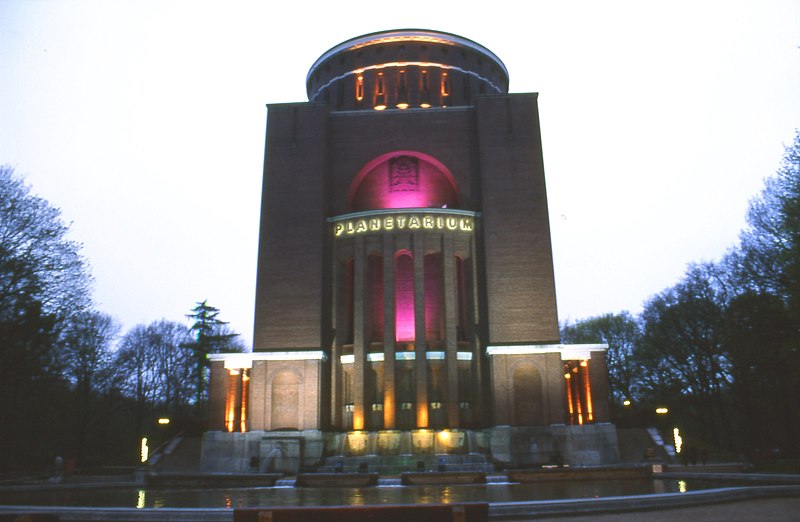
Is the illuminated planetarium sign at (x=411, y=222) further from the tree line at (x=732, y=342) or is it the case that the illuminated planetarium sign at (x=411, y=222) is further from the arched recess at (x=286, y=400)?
the tree line at (x=732, y=342)

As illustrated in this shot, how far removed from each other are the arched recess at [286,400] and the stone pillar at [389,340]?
4520 millimetres

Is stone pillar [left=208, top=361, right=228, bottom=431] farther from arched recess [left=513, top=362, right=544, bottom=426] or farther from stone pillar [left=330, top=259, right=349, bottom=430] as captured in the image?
arched recess [left=513, top=362, right=544, bottom=426]

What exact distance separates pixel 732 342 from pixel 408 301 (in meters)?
18.6

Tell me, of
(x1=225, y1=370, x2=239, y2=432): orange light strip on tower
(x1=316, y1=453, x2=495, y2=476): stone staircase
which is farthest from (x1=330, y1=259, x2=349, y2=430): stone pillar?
(x1=225, y1=370, x2=239, y2=432): orange light strip on tower

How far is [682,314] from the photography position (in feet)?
151

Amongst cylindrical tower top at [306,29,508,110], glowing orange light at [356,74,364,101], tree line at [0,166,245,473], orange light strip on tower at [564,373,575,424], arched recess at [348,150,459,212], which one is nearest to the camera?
tree line at [0,166,245,473]

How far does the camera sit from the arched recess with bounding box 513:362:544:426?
108 feet

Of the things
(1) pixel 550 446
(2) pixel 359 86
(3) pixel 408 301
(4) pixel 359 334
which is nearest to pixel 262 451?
(4) pixel 359 334

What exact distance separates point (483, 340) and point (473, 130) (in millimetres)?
13104

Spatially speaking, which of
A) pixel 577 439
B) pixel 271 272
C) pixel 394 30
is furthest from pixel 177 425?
pixel 394 30

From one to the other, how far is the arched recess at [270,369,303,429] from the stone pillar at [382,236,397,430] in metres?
4.52

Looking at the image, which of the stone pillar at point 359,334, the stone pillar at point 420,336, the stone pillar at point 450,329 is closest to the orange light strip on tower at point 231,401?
the stone pillar at point 359,334

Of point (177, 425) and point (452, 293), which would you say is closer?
point (452, 293)

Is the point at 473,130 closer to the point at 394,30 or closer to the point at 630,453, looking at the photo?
the point at 394,30
